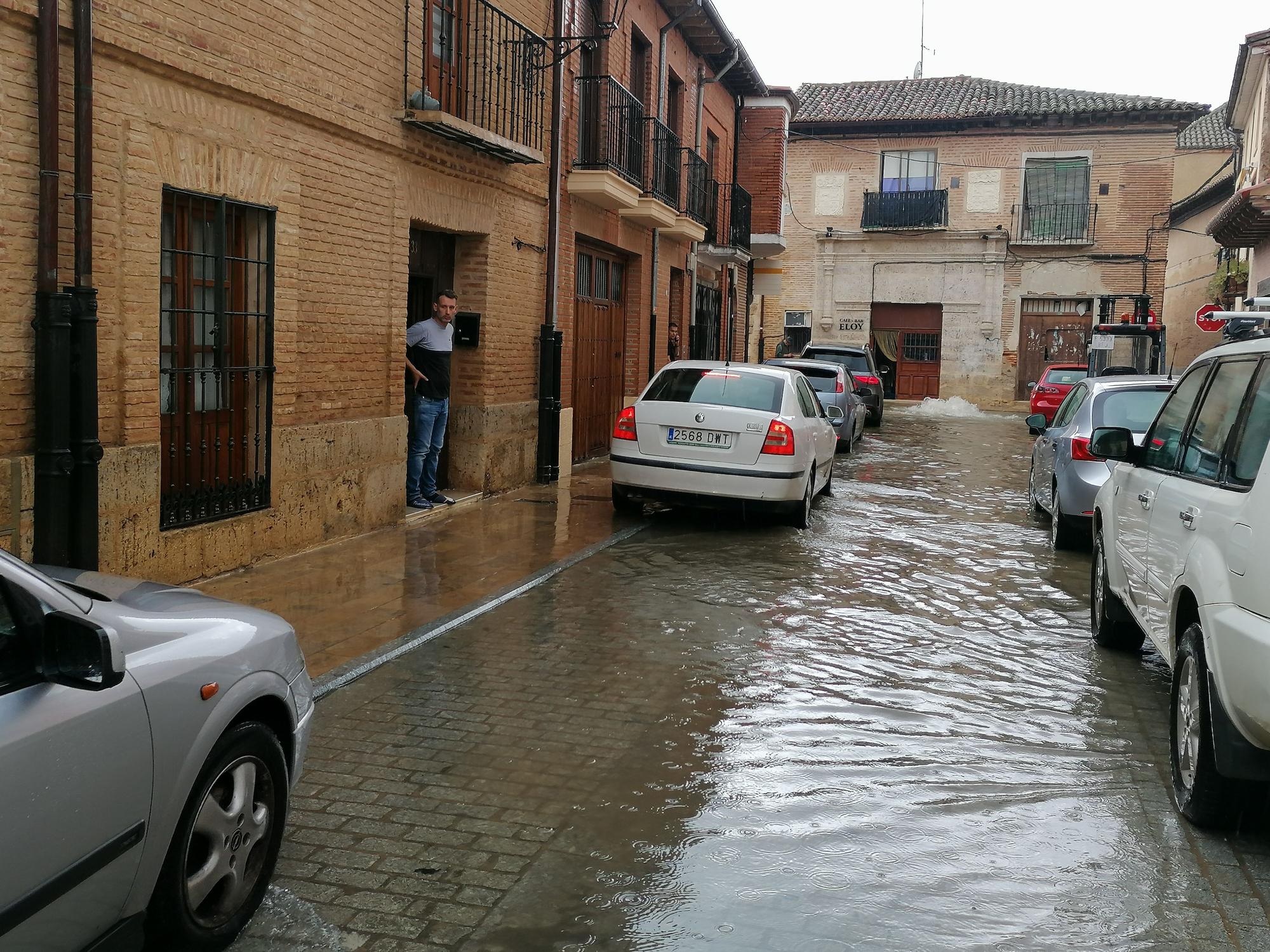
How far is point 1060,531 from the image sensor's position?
10.3 meters

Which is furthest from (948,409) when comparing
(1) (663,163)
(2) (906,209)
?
(1) (663,163)

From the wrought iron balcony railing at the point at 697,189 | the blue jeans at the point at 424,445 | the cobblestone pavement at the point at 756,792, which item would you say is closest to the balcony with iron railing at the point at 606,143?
the wrought iron balcony railing at the point at 697,189

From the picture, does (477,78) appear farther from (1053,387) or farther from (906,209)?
(906,209)

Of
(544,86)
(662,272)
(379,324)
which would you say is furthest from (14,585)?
(662,272)

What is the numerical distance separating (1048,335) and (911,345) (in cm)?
384

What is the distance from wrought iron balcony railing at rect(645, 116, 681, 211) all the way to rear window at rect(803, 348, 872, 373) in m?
6.10

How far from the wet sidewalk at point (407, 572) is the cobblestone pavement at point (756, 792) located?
18.1 inches

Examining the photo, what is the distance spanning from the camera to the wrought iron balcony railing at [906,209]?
36688mm

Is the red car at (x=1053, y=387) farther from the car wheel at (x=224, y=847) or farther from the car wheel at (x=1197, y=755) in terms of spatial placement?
the car wheel at (x=224, y=847)

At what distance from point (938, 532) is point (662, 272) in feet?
32.0

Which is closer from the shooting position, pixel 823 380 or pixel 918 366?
pixel 823 380

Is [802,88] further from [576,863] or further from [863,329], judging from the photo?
[576,863]

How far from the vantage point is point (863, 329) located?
124 ft

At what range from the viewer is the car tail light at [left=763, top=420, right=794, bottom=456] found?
35.5ft
